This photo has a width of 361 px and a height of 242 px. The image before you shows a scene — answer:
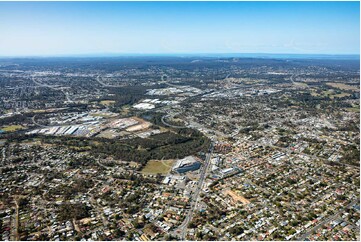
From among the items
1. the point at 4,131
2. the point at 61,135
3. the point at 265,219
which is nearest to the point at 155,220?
the point at 265,219

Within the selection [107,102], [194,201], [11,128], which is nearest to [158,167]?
[194,201]

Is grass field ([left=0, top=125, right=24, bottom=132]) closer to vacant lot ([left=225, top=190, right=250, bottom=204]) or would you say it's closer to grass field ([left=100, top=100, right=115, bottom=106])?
grass field ([left=100, top=100, right=115, bottom=106])

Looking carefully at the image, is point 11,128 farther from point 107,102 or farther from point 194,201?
point 194,201

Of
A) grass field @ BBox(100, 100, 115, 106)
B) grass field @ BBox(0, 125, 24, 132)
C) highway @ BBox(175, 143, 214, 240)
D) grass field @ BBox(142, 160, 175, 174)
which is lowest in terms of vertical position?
grass field @ BBox(100, 100, 115, 106)

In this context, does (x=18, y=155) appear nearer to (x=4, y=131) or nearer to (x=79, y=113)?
(x=4, y=131)

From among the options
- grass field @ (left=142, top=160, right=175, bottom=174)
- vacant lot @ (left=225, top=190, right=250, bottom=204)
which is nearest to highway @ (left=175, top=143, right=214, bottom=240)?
vacant lot @ (left=225, top=190, right=250, bottom=204)

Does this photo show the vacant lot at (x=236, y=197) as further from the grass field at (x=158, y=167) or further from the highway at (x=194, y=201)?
the grass field at (x=158, y=167)

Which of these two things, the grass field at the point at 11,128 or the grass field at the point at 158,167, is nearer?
the grass field at the point at 158,167

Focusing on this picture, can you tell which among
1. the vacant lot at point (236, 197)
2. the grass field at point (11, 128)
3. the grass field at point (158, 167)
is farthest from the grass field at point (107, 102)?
the vacant lot at point (236, 197)
